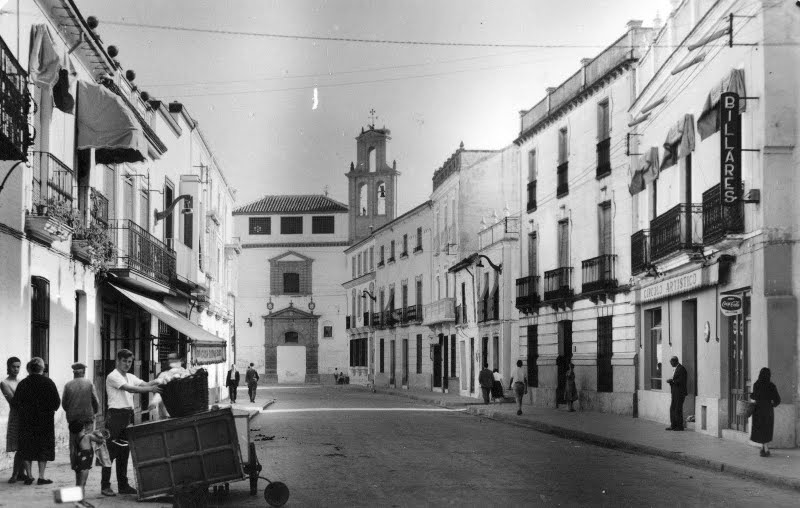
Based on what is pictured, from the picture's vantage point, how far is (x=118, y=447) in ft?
40.2

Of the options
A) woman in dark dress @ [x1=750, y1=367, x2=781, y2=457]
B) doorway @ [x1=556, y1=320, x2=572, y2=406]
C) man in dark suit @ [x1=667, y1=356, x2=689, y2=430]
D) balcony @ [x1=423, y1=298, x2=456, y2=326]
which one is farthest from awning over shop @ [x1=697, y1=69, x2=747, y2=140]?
balcony @ [x1=423, y1=298, x2=456, y2=326]

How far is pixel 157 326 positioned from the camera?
2761 cm

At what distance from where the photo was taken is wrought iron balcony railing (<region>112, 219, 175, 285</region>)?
2155 centimetres

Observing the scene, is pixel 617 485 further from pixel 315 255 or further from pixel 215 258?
pixel 315 255

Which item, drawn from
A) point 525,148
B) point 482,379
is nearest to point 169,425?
point 482,379

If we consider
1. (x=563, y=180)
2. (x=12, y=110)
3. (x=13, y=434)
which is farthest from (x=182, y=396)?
(x=563, y=180)

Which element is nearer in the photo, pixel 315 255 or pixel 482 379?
pixel 482 379

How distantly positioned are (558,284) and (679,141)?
34.1ft

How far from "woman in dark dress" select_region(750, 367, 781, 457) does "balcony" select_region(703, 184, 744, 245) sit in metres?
3.22

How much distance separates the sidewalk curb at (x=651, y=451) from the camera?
46.3ft

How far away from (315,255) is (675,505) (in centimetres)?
7046

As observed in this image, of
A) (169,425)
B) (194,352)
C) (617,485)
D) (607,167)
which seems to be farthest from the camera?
(607,167)

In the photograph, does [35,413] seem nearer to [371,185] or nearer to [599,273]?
[599,273]

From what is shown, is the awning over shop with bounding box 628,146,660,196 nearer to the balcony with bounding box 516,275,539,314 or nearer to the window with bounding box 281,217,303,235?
the balcony with bounding box 516,275,539,314
